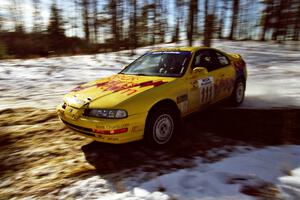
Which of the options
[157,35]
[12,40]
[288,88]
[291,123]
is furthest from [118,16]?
[291,123]

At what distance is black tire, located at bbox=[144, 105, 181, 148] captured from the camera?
4.50 meters

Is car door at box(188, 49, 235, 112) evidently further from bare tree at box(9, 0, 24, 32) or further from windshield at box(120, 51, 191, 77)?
bare tree at box(9, 0, 24, 32)

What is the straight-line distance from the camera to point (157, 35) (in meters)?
28.0

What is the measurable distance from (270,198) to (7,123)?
5.32m

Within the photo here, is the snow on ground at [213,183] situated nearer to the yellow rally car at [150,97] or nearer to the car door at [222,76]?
A: the yellow rally car at [150,97]

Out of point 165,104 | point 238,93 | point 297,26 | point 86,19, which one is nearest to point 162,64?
point 165,104

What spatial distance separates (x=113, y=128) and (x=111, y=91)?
0.76m

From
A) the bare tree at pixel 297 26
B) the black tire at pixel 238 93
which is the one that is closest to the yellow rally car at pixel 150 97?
the black tire at pixel 238 93

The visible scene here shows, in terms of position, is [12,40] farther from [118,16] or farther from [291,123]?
→ [291,123]

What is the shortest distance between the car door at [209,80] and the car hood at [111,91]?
55 centimetres

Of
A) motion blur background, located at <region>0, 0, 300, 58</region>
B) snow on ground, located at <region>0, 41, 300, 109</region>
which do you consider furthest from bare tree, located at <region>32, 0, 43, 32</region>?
snow on ground, located at <region>0, 41, 300, 109</region>

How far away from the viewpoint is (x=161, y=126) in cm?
469

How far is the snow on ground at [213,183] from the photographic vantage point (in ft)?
11.2

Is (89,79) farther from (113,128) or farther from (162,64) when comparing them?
(113,128)
